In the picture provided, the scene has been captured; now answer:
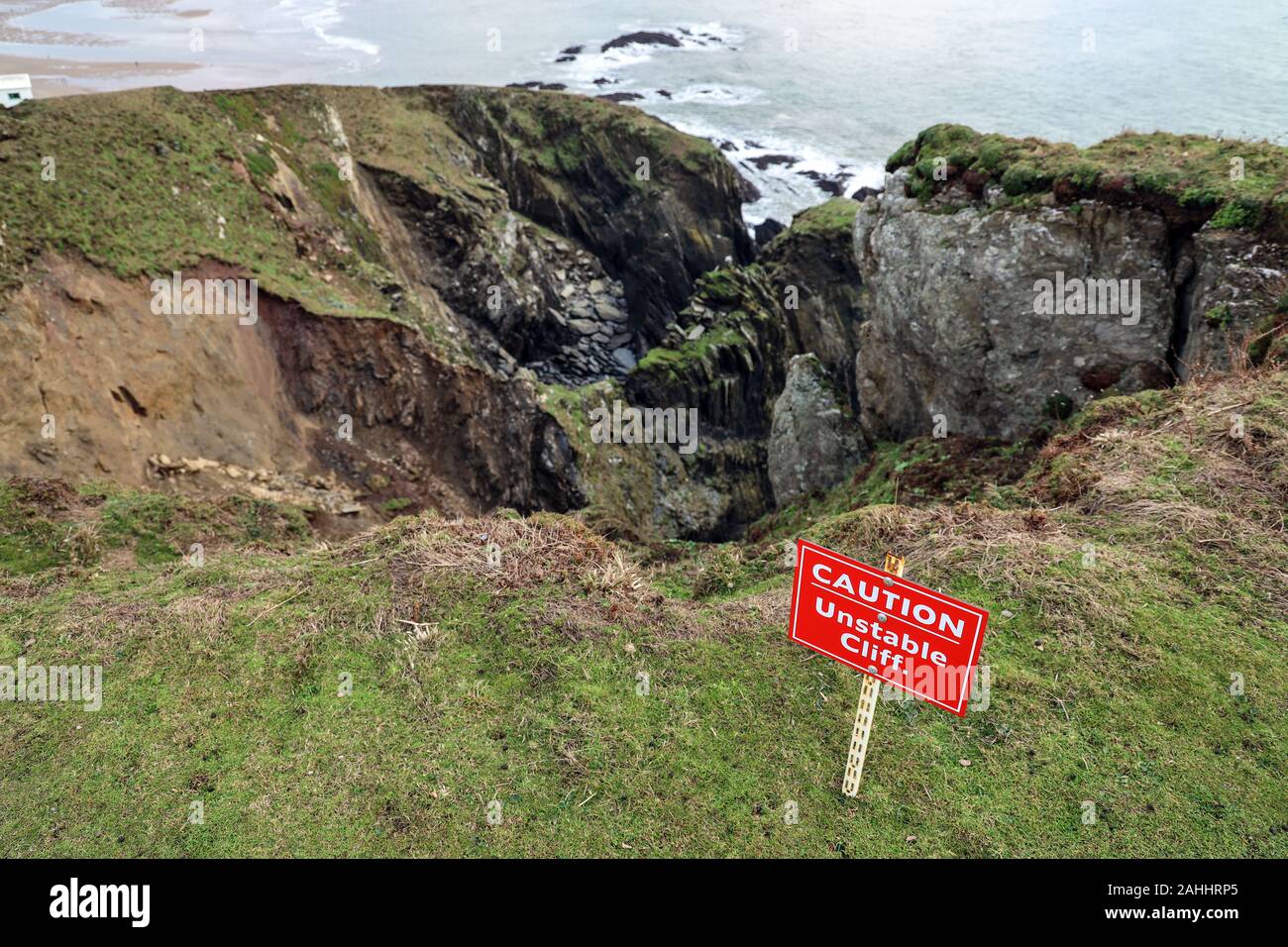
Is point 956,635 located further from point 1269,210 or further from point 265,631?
point 1269,210

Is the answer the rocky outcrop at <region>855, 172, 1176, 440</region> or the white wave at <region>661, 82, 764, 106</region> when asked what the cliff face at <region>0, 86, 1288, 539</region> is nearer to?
the rocky outcrop at <region>855, 172, 1176, 440</region>

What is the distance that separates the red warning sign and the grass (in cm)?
168

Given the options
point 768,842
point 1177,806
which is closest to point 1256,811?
point 1177,806

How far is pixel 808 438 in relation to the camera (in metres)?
26.6

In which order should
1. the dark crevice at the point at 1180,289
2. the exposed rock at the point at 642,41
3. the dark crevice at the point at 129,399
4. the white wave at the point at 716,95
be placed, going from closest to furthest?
the dark crevice at the point at 1180,289 → the dark crevice at the point at 129,399 → the white wave at the point at 716,95 → the exposed rock at the point at 642,41

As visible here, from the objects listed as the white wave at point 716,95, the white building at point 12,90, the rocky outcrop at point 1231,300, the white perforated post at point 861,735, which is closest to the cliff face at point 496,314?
the rocky outcrop at point 1231,300

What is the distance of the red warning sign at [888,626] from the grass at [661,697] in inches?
66.1

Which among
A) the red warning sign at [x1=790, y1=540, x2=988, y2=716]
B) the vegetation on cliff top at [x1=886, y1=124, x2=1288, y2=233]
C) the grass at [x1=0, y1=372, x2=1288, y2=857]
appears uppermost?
the vegetation on cliff top at [x1=886, y1=124, x2=1288, y2=233]

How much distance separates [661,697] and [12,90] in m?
26.6

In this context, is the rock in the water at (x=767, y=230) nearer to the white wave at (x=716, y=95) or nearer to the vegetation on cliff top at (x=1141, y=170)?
the white wave at (x=716, y=95)

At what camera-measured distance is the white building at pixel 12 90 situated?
2272 cm

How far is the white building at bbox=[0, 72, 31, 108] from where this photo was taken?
2272 centimetres

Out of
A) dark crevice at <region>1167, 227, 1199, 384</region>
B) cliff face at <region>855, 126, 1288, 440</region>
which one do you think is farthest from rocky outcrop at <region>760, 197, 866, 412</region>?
dark crevice at <region>1167, 227, 1199, 384</region>

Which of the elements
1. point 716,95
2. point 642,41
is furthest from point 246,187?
point 642,41
